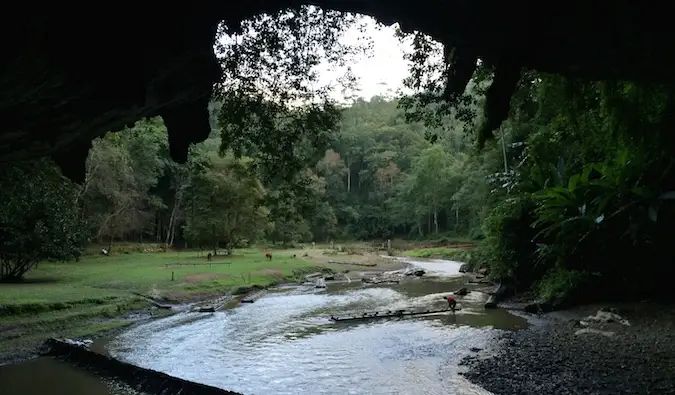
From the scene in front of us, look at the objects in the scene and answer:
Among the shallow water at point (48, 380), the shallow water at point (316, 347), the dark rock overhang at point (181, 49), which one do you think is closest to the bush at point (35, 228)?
the shallow water at point (316, 347)

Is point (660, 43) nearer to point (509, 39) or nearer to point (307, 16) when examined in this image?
point (509, 39)

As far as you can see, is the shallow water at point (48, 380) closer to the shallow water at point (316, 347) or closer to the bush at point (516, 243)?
the shallow water at point (316, 347)

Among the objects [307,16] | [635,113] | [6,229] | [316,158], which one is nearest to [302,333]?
[316,158]

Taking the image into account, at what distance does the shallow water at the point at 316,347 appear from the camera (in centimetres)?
895

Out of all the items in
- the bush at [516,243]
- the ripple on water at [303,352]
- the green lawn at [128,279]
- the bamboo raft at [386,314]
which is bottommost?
the ripple on water at [303,352]

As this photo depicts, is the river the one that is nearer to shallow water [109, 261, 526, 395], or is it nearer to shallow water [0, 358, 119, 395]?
shallow water [109, 261, 526, 395]

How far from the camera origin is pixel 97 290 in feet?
60.3

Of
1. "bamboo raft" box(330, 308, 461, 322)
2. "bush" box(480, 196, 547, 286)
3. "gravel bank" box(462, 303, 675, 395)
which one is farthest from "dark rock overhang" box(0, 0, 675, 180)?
"bamboo raft" box(330, 308, 461, 322)

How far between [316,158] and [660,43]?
6461 mm

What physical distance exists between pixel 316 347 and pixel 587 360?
5.95 m

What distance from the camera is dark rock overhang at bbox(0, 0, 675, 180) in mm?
5164

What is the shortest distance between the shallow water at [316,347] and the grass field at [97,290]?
84.7 inches

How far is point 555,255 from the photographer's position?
13469mm

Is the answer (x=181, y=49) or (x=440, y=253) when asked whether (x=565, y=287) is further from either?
(x=440, y=253)
